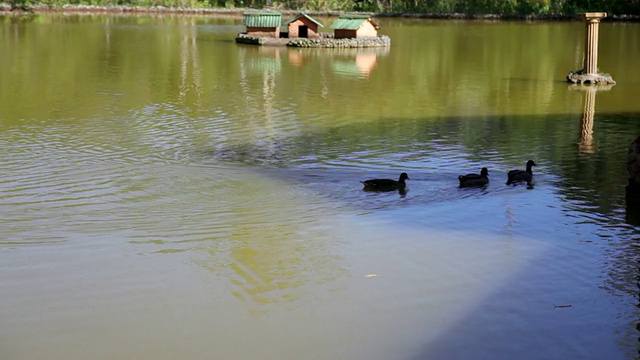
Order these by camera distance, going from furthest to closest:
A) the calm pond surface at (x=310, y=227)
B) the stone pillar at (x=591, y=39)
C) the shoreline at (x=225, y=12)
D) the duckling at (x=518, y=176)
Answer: the shoreline at (x=225, y=12) < the stone pillar at (x=591, y=39) < the duckling at (x=518, y=176) < the calm pond surface at (x=310, y=227)

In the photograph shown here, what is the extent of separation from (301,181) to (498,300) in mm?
5347

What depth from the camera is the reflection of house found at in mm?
45188

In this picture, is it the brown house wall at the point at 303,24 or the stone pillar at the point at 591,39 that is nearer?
the stone pillar at the point at 591,39

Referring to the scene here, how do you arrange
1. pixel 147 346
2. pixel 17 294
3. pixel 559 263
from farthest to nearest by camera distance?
1. pixel 559 263
2. pixel 17 294
3. pixel 147 346

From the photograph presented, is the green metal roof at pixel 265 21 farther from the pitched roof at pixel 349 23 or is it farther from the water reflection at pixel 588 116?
the water reflection at pixel 588 116

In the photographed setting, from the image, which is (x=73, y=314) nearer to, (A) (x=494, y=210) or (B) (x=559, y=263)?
(B) (x=559, y=263)

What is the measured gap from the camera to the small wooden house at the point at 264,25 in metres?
45.0

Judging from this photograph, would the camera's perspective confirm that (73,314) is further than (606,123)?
No

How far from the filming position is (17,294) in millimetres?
8742

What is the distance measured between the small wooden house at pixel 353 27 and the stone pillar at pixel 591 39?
59.4 ft

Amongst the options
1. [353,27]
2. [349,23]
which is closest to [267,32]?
[349,23]

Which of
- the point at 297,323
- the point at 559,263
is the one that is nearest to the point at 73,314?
the point at 297,323

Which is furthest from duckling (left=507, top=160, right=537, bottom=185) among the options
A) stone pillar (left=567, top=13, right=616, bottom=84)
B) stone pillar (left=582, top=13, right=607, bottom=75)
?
stone pillar (left=567, top=13, right=616, bottom=84)

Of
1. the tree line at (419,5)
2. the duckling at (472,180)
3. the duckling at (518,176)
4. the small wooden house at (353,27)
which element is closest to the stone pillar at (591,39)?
the duckling at (518,176)
